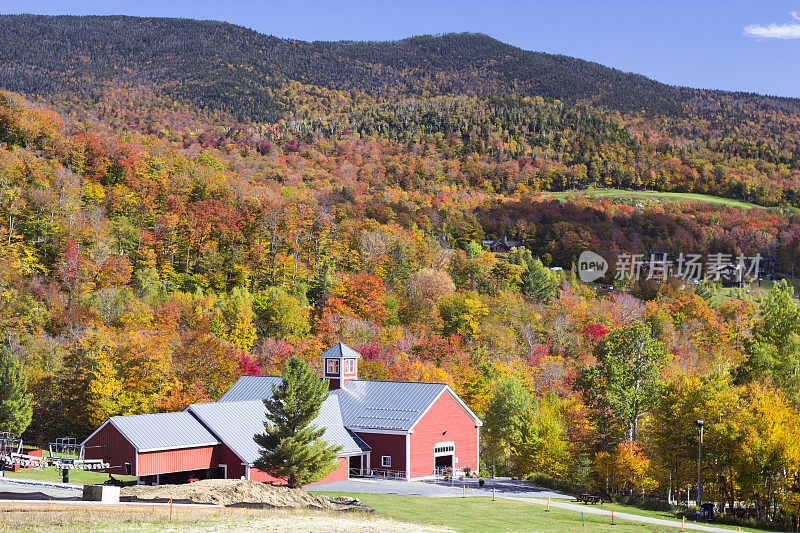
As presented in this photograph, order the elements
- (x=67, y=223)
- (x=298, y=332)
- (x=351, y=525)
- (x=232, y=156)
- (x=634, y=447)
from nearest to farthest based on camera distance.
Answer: (x=351, y=525) → (x=634, y=447) → (x=298, y=332) → (x=67, y=223) → (x=232, y=156)

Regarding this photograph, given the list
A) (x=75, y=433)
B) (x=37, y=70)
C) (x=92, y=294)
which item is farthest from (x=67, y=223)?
(x=37, y=70)

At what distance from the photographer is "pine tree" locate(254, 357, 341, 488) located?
38.3 metres

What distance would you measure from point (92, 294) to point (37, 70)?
135798 mm

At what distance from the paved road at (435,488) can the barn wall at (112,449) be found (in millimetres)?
9375

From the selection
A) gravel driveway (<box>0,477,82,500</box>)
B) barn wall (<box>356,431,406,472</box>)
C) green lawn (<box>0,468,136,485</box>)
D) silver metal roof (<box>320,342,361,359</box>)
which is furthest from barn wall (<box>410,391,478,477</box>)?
gravel driveway (<box>0,477,82,500</box>)

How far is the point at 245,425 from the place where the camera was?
46719mm

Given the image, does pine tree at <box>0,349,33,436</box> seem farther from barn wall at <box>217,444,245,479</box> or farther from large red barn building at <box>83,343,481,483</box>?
barn wall at <box>217,444,245,479</box>

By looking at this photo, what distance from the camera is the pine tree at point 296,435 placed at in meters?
38.3

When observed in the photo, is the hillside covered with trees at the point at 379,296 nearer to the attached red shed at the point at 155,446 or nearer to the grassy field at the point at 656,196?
the grassy field at the point at 656,196

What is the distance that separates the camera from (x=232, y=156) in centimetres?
16012

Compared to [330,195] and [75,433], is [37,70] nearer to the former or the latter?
[330,195]

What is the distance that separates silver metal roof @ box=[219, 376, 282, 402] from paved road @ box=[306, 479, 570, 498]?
10.6 metres

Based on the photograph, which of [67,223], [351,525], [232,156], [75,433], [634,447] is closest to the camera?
[351,525]

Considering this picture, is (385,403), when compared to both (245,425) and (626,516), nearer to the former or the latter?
(245,425)
